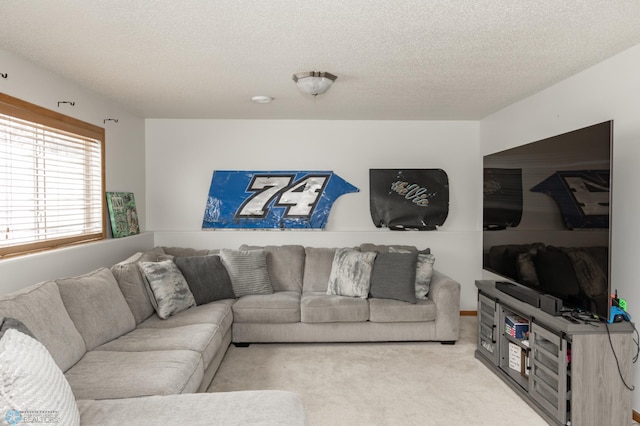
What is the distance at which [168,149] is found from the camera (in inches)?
209

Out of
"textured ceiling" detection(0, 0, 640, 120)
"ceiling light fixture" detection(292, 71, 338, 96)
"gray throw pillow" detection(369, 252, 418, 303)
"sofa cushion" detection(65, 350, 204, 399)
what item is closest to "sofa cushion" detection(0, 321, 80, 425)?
"sofa cushion" detection(65, 350, 204, 399)

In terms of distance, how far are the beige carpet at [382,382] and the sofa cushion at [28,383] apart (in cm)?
151

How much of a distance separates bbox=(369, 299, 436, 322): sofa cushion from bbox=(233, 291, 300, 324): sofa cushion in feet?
2.40

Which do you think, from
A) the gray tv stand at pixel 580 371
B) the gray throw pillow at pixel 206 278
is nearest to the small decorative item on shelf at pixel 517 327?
the gray tv stand at pixel 580 371

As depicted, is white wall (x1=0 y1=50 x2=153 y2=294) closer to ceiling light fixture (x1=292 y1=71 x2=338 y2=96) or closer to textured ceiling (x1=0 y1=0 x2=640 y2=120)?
textured ceiling (x1=0 y1=0 x2=640 y2=120)

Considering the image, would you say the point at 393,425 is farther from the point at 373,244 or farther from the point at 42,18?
the point at 42,18

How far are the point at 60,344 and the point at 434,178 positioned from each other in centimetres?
423

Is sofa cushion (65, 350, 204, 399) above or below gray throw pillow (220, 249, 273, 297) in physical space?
below

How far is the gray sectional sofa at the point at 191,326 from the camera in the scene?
6.45 feet

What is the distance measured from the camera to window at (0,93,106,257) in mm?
2951

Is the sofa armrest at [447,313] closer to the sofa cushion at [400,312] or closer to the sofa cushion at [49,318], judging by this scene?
the sofa cushion at [400,312]

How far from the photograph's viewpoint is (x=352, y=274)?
4281 millimetres

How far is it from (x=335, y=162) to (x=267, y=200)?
954 mm

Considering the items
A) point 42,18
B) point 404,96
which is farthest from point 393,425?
point 42,18
